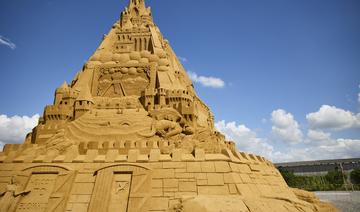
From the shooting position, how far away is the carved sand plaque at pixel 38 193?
27.8 ft

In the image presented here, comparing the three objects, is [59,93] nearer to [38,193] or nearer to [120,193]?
[38,193]

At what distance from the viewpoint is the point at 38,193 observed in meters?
8.87

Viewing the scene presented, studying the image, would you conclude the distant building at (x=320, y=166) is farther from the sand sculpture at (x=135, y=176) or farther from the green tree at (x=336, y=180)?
the sand sculpture at (x=135, y=176)

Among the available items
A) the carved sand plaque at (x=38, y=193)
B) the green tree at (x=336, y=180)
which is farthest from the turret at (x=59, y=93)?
the green tree at (x=336, y=180)

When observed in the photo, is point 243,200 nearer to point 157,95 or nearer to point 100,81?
point 157,95

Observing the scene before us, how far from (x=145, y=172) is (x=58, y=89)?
48.8 feet

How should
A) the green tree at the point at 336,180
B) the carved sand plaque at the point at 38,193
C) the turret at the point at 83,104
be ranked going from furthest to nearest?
the green tree at the point at 336,180
the turret at the point at 83,104
the carved sand plaque at the point at 38,193

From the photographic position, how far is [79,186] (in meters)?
8.97

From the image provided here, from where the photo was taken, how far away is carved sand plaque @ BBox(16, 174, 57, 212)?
849cm

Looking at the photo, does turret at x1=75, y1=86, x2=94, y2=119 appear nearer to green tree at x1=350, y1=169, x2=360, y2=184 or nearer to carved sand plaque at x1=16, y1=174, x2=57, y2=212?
carved sand plaque at x1=16, y1=174, x2=57, y2=212

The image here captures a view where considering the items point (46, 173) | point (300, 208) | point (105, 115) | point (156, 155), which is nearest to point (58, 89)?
point (105, 115)

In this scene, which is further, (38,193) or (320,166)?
(320,166)


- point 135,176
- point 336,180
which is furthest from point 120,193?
point 336,180

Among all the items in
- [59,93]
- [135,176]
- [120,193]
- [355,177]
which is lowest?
[120,193]
